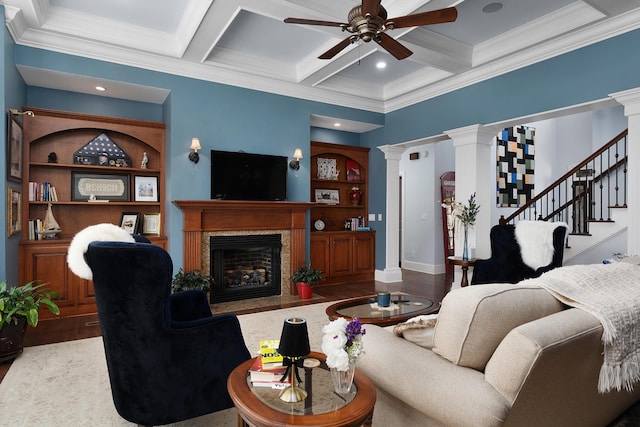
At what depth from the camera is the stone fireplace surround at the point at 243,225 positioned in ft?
15.0

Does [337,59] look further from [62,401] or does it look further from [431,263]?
[431,263]

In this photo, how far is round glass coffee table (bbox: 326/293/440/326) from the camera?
280 cm

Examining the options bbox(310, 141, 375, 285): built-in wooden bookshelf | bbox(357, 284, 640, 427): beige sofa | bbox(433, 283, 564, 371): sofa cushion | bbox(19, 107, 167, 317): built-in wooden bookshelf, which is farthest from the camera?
bbox(310, 141, 375, 285): built-in wooden bookshelf

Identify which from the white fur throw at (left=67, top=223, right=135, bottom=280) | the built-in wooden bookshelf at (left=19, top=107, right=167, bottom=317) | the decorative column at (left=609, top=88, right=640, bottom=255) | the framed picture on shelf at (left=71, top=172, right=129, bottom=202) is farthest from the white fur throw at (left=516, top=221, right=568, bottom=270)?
the framed picture on shelf at (left=71, top=172, right=129, bottom=202)

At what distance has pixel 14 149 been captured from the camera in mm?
3566

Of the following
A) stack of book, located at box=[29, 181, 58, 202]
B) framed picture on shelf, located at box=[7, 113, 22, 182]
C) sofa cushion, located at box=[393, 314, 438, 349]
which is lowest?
sofa cushion, located at box=[393, 314, 438, 349]

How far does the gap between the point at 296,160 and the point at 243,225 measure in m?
1.22

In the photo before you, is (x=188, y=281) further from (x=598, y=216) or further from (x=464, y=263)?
(x=598, y=216)

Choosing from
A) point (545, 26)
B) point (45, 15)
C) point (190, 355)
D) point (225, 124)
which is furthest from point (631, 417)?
point (45, 15)

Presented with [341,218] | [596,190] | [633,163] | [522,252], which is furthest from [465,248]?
[596,190]

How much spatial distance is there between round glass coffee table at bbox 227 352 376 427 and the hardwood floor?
2334mm

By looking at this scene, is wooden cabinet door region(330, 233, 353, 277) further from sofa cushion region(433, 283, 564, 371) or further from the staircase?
sofa cushion region(433, 283, 564, 371)

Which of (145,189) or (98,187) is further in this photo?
(145,189)

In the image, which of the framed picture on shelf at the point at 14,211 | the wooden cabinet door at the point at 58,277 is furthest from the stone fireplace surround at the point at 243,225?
the framed picture on shelf at the point at 14,211
